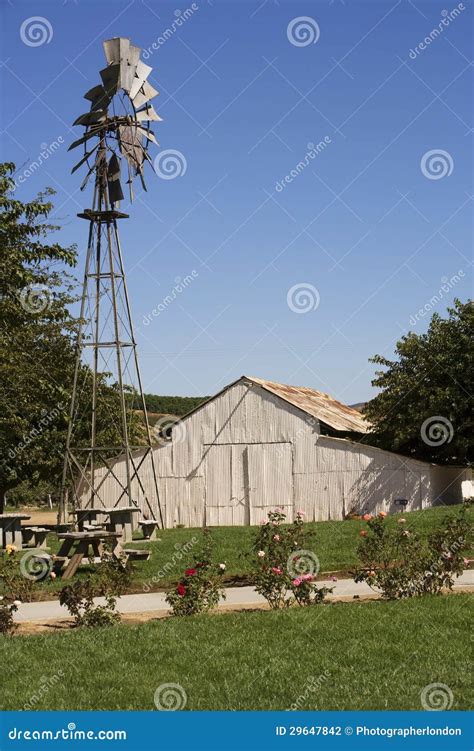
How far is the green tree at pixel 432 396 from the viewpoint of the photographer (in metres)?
34.3

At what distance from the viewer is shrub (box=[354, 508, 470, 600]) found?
12.7m

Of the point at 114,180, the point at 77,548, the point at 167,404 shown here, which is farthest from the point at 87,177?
the point at 167,404

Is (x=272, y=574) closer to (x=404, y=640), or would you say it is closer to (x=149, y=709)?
(x=404, y=640)

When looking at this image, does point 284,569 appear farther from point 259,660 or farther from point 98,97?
point 98,97

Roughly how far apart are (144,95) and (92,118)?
1.59m

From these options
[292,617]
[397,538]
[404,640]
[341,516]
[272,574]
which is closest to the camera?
[404,640]

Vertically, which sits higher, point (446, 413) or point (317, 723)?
point (446, 413)

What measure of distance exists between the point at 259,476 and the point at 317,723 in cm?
2619

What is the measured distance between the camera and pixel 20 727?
7.67 meters

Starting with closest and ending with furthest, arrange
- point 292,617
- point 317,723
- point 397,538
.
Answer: point 317,723
point 292,617
point 397,538

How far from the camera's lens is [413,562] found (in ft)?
42.2

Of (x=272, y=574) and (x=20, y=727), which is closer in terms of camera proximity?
(x=20, y=727)

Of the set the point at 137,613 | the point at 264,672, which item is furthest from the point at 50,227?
the point at 264,672

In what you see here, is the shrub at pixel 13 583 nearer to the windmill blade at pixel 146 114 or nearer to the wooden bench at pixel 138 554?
the wooden bench at pixel 138 554
